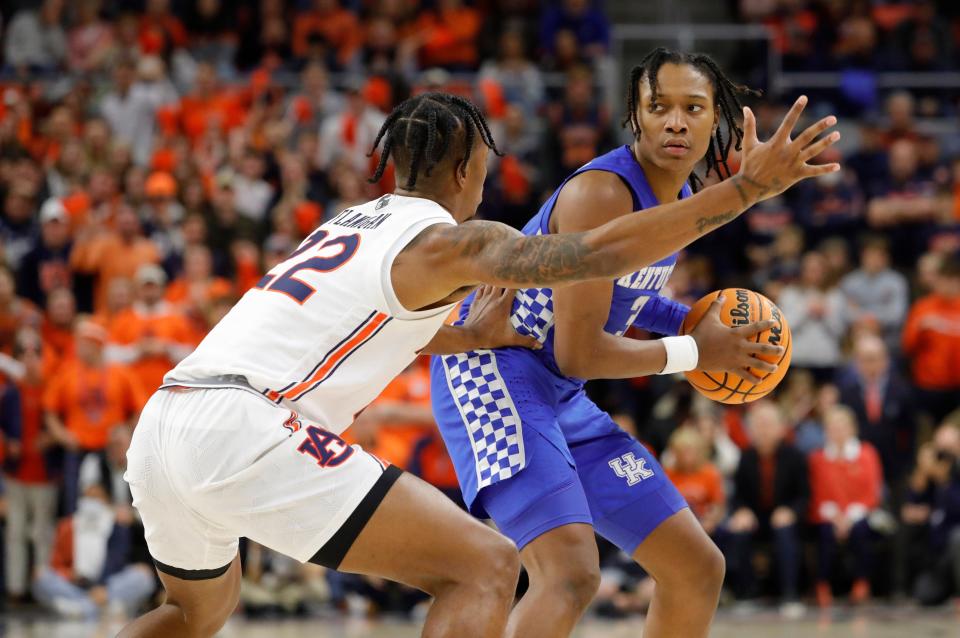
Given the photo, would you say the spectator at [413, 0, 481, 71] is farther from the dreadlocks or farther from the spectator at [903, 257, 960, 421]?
the dreadlocks

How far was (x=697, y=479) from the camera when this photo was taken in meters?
10.8

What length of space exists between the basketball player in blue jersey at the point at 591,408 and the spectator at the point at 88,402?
20.4 feet

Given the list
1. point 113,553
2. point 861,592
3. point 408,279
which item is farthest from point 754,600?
point 408,279

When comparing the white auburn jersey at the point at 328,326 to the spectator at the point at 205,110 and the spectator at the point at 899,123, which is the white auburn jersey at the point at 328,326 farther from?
the spectator at the point at 899,123

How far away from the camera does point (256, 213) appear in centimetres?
1322

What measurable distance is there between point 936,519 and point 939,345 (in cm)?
195

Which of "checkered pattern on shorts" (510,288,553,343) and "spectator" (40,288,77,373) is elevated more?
"checkered pattern on shorts" (510,288,553,343)

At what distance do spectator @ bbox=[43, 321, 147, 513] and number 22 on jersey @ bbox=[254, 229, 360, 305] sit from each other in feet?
22.8

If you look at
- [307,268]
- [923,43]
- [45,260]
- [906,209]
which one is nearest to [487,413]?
[307,268]

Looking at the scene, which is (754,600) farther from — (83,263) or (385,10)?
(385,10)

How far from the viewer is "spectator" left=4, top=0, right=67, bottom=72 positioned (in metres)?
15.3

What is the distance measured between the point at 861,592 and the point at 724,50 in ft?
25.4

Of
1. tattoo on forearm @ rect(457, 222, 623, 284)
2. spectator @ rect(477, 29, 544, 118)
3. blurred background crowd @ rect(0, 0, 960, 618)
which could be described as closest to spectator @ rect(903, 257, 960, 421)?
blurred background crowd @ rect(0, 0, 960, 618)

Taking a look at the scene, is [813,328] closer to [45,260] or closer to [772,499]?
[772,499]
